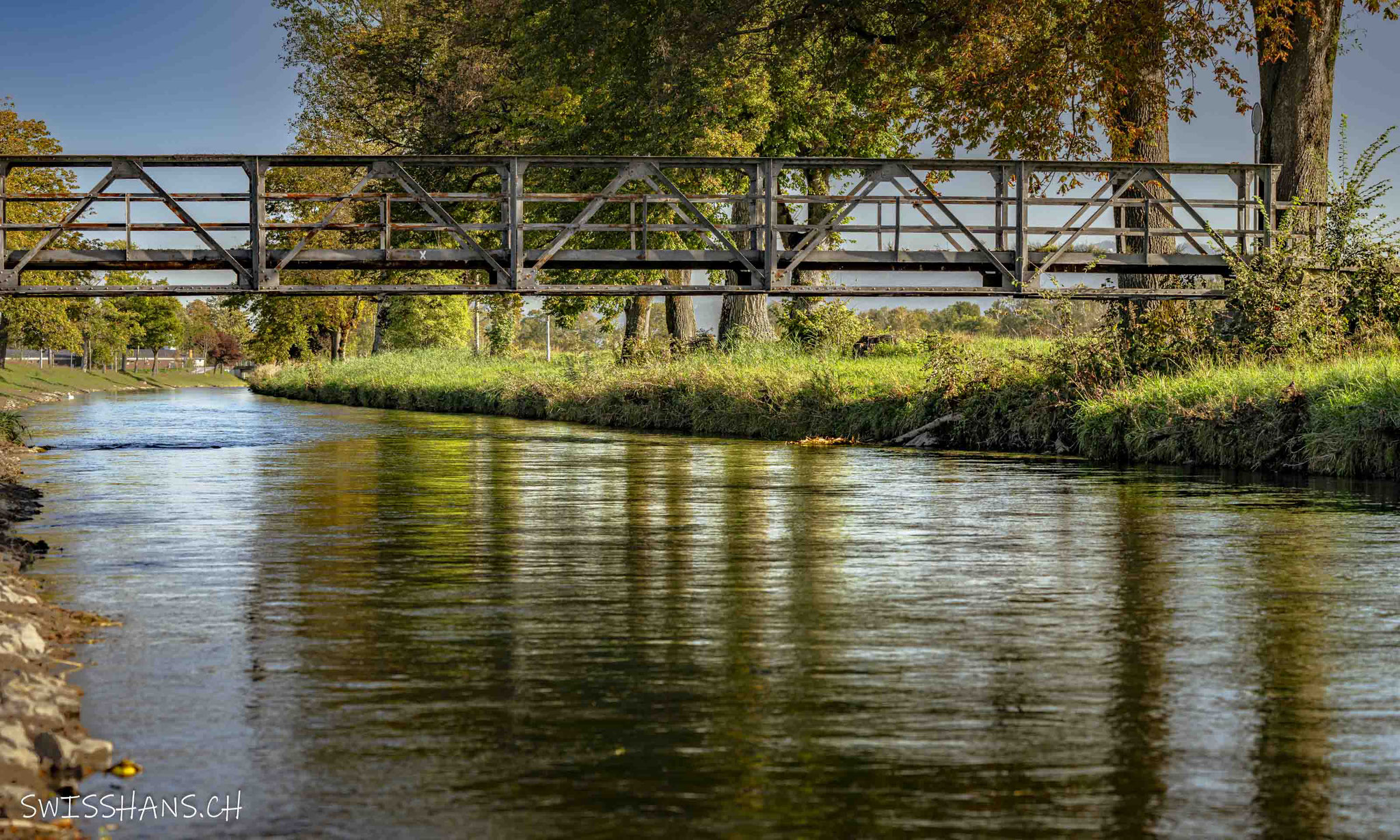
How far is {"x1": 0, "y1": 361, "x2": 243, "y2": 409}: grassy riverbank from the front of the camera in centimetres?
6228

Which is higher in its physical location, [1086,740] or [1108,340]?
[1108,340]

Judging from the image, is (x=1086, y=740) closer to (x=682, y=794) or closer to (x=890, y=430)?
(x=682, y=794)

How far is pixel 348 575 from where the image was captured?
446 inches

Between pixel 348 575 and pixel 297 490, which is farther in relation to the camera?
pixel 297 490

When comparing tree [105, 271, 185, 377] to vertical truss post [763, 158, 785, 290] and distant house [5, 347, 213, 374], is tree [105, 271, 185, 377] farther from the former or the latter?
vertical truss post [763, 158, 785, 290]

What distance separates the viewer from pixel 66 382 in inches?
3191

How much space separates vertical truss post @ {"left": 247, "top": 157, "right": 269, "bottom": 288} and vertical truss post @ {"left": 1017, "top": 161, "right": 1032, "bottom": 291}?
11597 millimetres

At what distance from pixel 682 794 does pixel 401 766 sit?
1086 millimetres

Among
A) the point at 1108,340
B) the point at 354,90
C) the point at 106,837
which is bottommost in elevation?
the point at 106,837

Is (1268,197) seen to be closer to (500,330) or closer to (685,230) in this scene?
(685,230)

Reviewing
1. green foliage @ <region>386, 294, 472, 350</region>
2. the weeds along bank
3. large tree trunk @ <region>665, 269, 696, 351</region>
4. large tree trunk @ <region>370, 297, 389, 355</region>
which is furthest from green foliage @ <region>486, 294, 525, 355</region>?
large tree trunk @ <region>665, 269, 696, 351</region>

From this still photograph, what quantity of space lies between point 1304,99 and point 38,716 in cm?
2677

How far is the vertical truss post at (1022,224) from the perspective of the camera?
85.3 ft

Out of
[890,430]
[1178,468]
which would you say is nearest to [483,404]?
[890,430]
